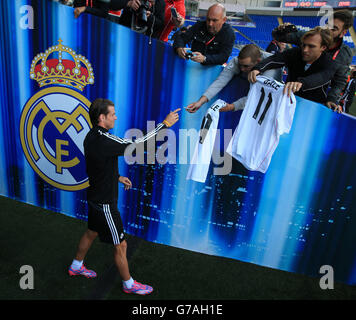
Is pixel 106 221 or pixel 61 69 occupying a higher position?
pixel 61 69

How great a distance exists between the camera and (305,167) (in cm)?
251

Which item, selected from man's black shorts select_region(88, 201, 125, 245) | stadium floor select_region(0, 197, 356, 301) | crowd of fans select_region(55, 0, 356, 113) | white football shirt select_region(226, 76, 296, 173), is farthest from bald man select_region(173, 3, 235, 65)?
stadium floor select_region(0, 197, 356, 301)

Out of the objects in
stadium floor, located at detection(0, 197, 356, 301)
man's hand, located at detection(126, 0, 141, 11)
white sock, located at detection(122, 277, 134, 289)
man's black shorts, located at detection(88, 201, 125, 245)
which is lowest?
stadium floor, located at detection(0, 197, 356, 301)

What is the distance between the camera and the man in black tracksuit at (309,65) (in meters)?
2.09

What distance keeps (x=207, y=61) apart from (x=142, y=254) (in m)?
1.90

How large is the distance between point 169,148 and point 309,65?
133 cm

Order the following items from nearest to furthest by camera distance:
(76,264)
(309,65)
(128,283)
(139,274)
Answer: (309,65)
(128,283)
(76,264)
(139,274)

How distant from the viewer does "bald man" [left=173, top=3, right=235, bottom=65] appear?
2422mm

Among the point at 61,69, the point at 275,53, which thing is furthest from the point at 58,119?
the point at 275,53

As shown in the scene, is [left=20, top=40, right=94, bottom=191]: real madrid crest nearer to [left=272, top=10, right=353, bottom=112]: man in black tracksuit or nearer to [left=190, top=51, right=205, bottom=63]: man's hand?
[left=190, top=51, right=205, bottom=63]: man's hand

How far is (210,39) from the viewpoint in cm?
254

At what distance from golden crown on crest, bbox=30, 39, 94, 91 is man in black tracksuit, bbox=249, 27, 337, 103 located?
157 cm

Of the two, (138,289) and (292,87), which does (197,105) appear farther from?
(138,289)
